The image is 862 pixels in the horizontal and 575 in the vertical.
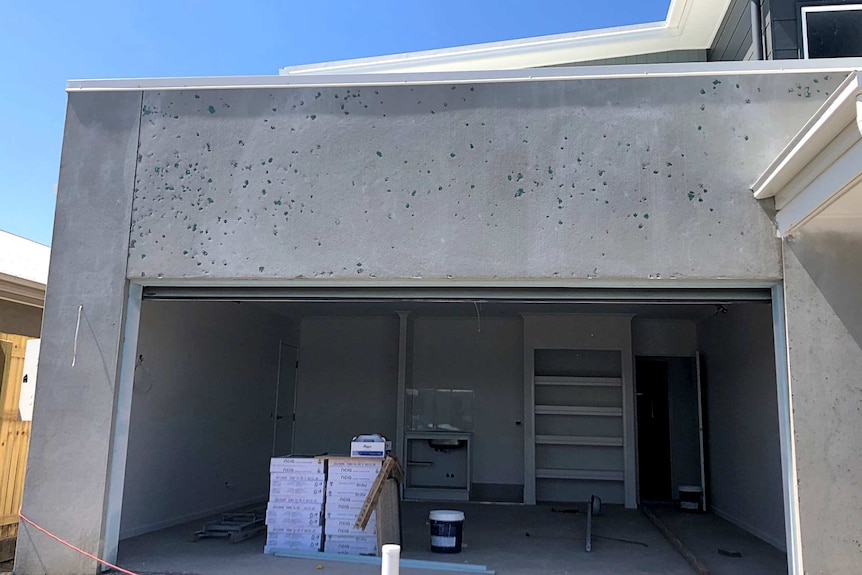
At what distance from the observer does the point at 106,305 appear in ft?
16.7

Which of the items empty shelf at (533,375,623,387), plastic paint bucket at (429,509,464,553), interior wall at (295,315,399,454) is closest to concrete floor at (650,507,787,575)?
empty shelf at (533,375,623,387)

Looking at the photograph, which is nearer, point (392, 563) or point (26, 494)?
point (392, 563)

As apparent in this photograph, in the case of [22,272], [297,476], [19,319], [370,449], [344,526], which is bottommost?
[344,526]

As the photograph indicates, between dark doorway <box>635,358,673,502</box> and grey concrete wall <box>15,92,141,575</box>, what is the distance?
301 inches

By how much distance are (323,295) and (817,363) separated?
3375 mm

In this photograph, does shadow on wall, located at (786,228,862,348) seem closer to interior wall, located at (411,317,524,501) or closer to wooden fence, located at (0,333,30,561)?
interior wall, located at (411,317,524,501)

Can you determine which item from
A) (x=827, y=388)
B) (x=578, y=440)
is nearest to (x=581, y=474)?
(x=578, y=440)

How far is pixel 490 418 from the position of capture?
963cm

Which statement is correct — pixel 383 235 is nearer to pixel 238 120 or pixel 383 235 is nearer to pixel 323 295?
pixel 323 295

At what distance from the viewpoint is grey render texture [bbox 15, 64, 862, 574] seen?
473cm

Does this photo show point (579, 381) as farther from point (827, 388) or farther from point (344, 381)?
point (827, 388)

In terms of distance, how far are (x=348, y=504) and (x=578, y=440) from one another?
4667 mm

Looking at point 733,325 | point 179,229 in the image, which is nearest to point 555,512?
point 733,325

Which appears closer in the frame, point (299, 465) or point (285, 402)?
point (299, 465)
